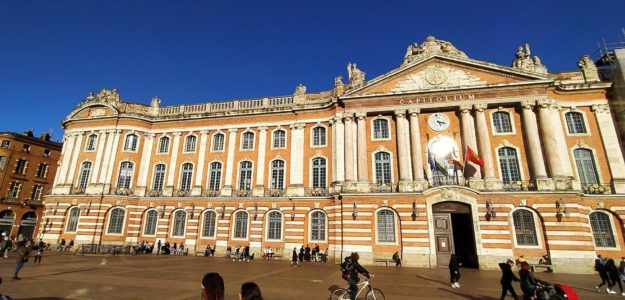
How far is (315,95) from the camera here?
31.4m

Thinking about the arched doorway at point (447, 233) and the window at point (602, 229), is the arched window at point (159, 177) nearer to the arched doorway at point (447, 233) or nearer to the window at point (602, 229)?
the arched doorway at point (447, 233)

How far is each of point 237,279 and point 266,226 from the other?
1294cm

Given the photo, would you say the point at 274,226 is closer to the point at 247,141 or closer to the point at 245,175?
the point at 245,175

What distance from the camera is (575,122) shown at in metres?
25.7

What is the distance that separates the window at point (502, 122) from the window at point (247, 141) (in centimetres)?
2124

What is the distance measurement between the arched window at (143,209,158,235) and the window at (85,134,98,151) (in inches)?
374

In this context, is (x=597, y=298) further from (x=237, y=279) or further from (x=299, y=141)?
(x=299, y=141)

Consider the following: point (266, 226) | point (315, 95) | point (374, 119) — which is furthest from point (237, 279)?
point (315, 95)

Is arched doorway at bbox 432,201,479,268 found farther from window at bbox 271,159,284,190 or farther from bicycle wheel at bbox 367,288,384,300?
bicycle wheel at bbox 367,288,384,300

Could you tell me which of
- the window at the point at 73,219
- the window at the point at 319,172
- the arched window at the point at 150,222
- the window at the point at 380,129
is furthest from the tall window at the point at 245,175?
the window at the point at 73,219

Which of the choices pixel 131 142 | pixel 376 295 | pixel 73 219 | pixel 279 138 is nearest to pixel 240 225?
pixel 279 138

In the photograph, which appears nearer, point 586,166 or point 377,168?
point 586,166

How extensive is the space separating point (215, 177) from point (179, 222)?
5.21 metres

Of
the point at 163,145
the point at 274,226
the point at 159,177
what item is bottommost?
the point at 274,226
